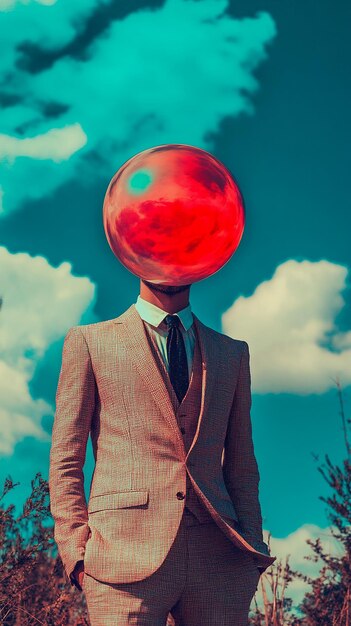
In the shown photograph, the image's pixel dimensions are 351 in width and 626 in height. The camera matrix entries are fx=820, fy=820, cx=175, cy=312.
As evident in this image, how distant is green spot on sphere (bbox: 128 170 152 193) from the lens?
3230 millimetres

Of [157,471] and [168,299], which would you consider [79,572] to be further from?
[168,299]

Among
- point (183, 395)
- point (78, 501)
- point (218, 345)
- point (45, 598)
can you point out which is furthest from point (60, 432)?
point (45, 598)

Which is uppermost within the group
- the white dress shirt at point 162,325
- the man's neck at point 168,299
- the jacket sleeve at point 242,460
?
the man's neck at point 168,299

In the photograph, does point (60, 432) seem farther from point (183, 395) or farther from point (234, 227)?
point (234, 227)

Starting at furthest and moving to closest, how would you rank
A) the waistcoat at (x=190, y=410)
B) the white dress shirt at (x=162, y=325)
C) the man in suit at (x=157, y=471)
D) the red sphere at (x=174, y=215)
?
the white dress shirt at (x=162, y=325) < the waistcoat at (x=190, y=410) < the man in suit at (x=157, y=471) < the red sphere at (x=174, y=215)

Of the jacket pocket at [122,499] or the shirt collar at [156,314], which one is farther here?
the shirt collar at [156,314]

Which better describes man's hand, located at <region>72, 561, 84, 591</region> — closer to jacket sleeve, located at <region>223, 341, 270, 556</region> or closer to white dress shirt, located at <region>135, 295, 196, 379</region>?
jacket sleeve, located at <region>223, 341, 270, 556</region>

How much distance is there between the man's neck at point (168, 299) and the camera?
3.72 metres

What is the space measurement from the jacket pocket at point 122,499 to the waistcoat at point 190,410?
196mm

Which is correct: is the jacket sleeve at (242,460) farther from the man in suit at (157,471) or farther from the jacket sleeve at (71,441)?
the jacket sleeve at (71,441)

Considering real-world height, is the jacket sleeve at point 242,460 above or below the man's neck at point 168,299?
below

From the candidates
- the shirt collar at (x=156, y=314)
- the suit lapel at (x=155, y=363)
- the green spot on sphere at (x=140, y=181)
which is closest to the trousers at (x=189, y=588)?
the suit lapel at (x=155, y=363)

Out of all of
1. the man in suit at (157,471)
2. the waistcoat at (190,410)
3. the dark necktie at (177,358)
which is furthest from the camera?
the dark necktie at (177,358)

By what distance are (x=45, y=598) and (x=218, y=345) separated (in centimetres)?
528
